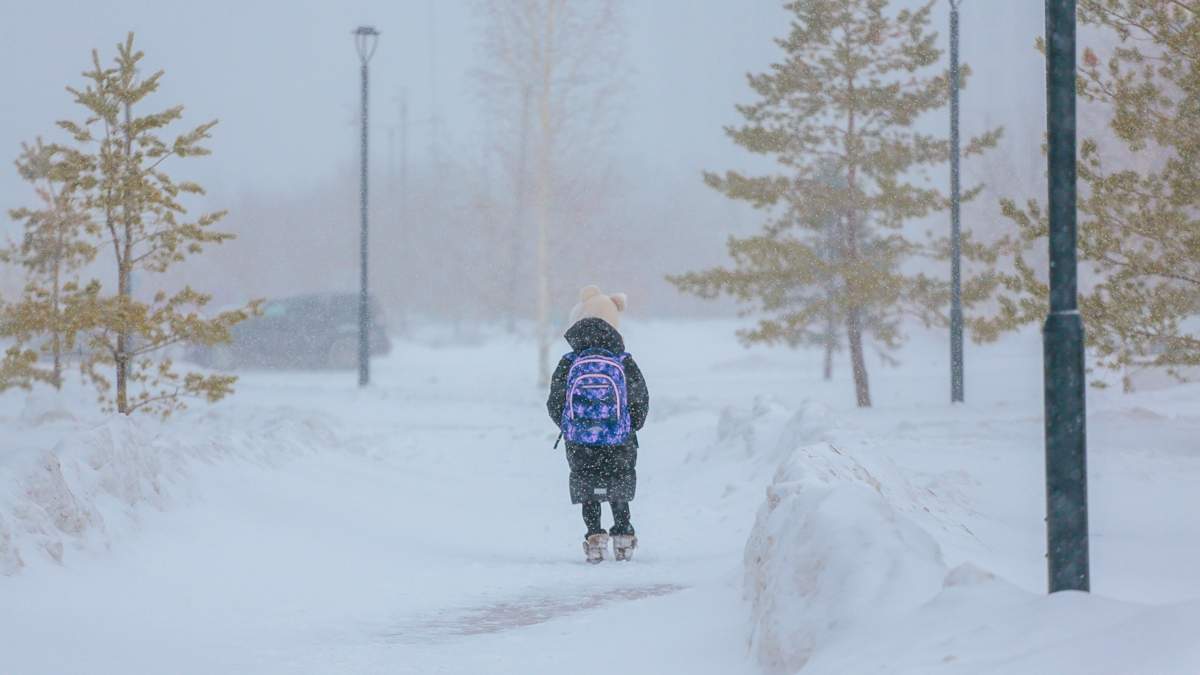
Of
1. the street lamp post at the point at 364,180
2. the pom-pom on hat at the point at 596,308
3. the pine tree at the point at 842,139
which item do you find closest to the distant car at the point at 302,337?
the street lamp post at the point at 364,180

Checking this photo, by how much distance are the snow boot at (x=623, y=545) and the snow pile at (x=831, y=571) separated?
3653 mm

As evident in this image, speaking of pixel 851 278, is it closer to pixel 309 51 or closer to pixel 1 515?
pixel 1 515

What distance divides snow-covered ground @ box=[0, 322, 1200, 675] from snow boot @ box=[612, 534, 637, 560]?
0.17 metres

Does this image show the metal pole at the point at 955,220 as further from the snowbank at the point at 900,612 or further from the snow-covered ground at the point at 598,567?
the snowbank at the point at 900,612

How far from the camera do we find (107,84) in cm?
1370

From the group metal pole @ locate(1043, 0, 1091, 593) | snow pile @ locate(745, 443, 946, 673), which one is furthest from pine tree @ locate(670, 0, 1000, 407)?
metal pole @ locate(1043, 0, 1091, 593)

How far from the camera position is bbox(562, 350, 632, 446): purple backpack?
947 centimetres

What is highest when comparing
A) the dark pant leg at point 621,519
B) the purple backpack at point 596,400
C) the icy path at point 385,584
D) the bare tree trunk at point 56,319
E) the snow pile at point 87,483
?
the bare tree trunk at point 56,319

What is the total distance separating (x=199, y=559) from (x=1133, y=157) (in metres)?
28.9

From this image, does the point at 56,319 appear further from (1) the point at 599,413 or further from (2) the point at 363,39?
(2) the point at 363,39

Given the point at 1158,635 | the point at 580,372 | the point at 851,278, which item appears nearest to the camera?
the point at 1158,635

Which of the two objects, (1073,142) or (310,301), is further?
(310,301)

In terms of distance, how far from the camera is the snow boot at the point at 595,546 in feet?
32.1

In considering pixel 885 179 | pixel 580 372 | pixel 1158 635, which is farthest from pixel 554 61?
pixel 1158 635
